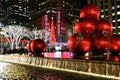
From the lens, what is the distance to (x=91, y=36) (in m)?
15.4

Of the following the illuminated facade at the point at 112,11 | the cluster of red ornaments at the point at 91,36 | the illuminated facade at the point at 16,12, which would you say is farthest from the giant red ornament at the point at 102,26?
the illuminated facade at the point at 16,12

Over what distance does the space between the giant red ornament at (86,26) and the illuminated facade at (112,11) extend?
78022mm

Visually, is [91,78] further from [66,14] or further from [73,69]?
[66,14]

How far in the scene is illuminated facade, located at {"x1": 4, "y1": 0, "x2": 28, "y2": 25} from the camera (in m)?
148

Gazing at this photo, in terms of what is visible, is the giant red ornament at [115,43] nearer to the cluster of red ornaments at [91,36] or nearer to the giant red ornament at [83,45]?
the cluster of red ornaments at [91,36]

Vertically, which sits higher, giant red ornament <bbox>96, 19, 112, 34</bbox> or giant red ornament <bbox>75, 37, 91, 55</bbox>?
giant red ornament <bbox>96, 19, 112, 34</bbox>

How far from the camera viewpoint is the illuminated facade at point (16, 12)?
484 ft

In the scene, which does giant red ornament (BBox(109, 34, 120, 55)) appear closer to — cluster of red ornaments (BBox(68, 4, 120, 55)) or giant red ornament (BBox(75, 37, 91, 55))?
cluster of red ornaments (BBox(68, 4, 120, 55))

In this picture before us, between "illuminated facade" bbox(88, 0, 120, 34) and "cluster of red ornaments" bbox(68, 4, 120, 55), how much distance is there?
253 feet

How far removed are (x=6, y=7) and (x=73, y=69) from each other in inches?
5913

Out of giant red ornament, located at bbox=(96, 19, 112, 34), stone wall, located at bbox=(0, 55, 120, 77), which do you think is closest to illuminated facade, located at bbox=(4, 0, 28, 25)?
stone wall, located at bbox=(0, 55, 120, 77)

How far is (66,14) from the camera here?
5605 inches

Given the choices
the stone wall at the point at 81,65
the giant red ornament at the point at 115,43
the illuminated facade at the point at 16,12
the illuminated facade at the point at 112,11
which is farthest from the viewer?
the illuminated facade at the point at 16,12

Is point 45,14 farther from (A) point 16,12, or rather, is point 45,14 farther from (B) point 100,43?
(B) point 100,43
